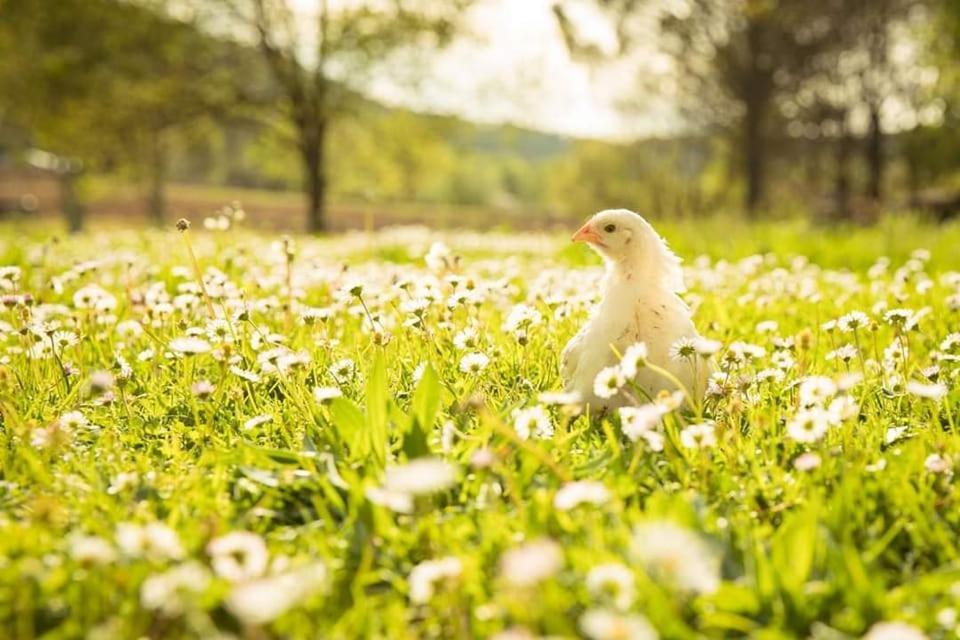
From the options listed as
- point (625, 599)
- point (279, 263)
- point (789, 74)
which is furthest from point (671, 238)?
point (789, 74)

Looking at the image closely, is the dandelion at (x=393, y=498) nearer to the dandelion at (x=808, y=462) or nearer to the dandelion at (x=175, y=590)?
the dandelion at (x=175, y=590)

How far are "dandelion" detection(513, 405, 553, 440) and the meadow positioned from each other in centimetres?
1

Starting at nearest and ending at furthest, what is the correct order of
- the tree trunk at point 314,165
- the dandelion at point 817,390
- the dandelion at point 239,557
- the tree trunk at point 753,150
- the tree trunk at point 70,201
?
the dandelion at point 239,557 < the dandelion at point 817,390 < the tree trunk at point 753,150 < the tree trunk at point 314,165 < the tree trunk at point 70,201

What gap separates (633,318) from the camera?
3264mm

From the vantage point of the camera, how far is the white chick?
3205 mm

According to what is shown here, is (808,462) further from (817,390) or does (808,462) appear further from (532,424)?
(532,424)

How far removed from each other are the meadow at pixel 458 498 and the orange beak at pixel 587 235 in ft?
1.62

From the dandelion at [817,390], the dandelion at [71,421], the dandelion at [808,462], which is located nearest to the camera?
the dandelion at [808,462]

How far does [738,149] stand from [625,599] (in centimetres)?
3482

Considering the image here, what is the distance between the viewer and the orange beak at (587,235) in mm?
3459

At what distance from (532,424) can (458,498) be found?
13.4 inches

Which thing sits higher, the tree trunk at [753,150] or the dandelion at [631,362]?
the tree trunk at [753,150]

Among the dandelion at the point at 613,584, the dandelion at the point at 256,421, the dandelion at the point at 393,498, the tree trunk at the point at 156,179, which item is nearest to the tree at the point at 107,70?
the tree trunk at the point at 156,179

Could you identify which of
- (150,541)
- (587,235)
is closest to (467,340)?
(587,235)
